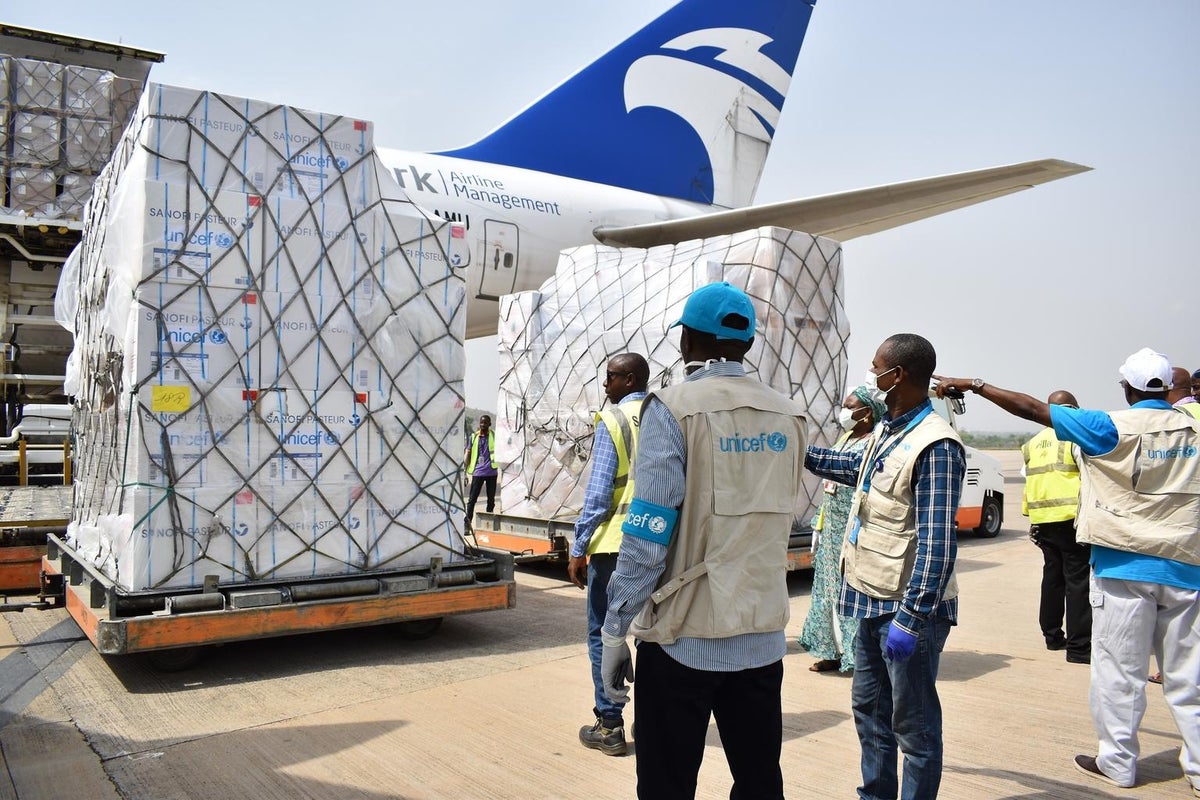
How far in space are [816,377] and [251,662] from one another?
4980 mm

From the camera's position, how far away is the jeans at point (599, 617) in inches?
160

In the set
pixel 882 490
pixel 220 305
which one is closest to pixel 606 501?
pixel 882 490

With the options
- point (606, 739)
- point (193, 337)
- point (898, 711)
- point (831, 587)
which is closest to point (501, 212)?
point (193, 337)

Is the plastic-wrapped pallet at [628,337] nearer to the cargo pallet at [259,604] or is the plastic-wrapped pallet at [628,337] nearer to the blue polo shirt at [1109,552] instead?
the cargo pallet at [259,604]

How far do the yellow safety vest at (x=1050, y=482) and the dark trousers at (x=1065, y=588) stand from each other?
0.09 meters

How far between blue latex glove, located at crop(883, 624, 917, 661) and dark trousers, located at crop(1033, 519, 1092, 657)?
3849 mm

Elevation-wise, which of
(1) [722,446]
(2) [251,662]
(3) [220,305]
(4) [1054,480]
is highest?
(3) [220,305]

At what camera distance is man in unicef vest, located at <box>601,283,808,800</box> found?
2412 mm

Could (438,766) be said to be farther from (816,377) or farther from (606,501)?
(816,377)

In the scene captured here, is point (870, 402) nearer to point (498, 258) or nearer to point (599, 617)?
point (599, 617)

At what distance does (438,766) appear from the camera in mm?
3850

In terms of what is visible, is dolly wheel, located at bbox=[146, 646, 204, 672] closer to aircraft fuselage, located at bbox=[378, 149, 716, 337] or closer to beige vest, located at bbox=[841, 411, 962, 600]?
beige vest, located at bbox=[841, 411, 962, 600]

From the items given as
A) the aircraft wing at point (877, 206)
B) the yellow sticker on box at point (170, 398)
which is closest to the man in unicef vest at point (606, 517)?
the yellow sticker on box at point (170, 398)

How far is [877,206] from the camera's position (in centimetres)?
1305
